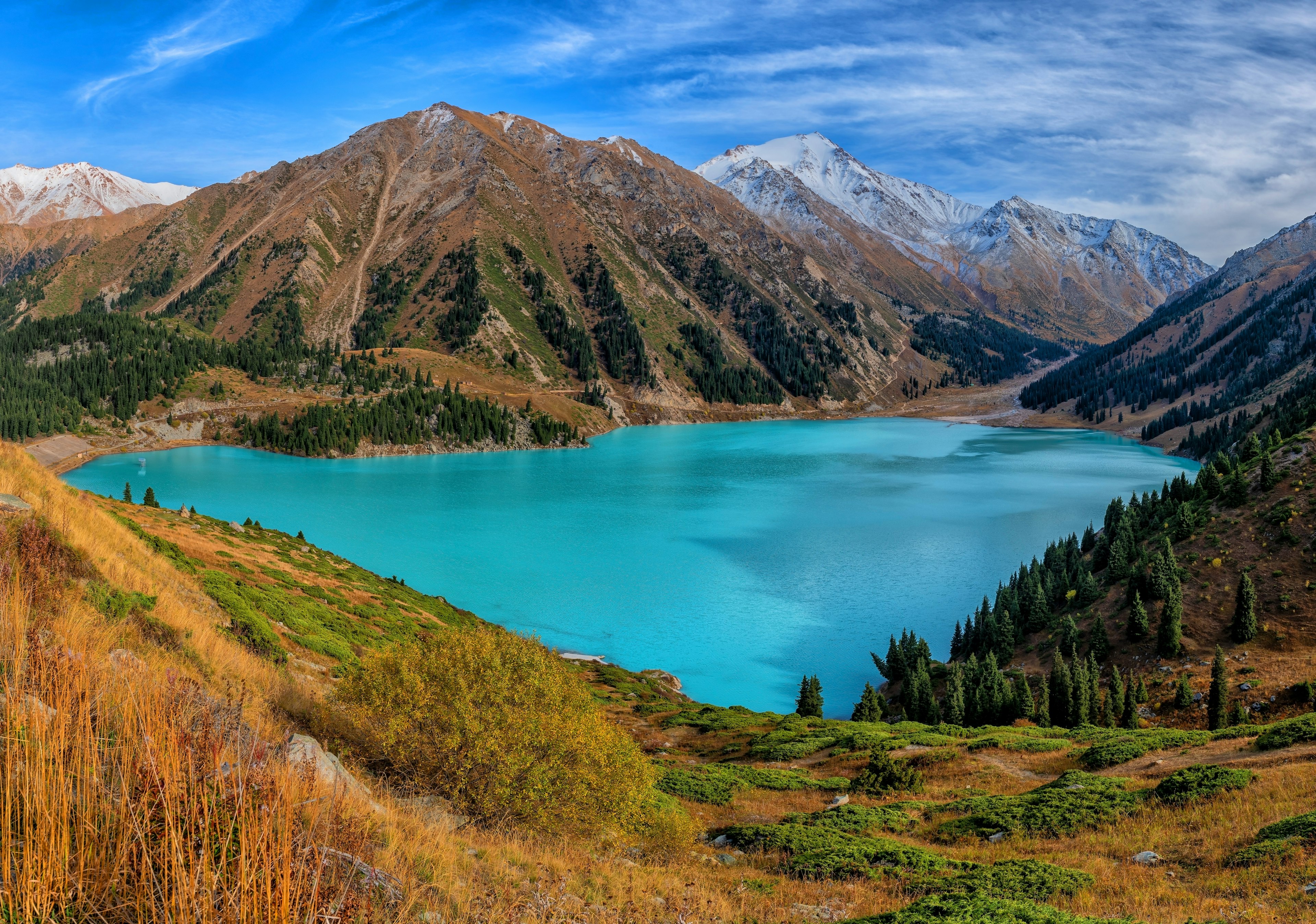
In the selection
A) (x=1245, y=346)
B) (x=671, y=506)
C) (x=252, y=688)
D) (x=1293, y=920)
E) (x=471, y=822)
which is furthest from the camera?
(x=1245, y=346)

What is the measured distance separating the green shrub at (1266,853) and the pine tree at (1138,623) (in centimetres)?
3072

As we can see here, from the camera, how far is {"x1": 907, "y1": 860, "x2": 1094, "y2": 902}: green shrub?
11.3 metres

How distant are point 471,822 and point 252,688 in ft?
15.1

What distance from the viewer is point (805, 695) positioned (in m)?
39.6

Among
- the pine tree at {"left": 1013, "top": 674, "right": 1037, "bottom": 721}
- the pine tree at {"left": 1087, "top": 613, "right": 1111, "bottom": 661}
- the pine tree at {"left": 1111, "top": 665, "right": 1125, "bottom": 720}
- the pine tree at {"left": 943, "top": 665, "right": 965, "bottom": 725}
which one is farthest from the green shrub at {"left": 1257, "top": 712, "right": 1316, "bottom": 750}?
the pine tree at {"left": 1087, "top": 613, "right": 1111, "bottom": 661}

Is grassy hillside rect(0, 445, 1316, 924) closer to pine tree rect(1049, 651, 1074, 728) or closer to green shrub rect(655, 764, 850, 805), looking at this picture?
green shrub rect(655, 764, 850, 805)

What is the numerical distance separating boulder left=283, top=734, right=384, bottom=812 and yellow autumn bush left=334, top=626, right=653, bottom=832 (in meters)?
2.11

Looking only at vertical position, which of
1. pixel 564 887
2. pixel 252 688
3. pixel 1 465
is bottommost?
pixel 564 887

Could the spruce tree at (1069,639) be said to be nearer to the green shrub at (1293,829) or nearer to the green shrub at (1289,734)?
the green shrub at (1289,734)

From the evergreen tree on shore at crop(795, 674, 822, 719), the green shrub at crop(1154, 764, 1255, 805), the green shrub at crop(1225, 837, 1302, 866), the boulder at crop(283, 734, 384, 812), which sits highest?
the boulder at crop(283, 734, 384, 812)

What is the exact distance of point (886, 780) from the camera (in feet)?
73.4

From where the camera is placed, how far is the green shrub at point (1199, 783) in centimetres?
1642

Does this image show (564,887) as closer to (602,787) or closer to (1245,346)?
(602,787)

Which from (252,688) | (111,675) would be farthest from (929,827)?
→ (111,675)
